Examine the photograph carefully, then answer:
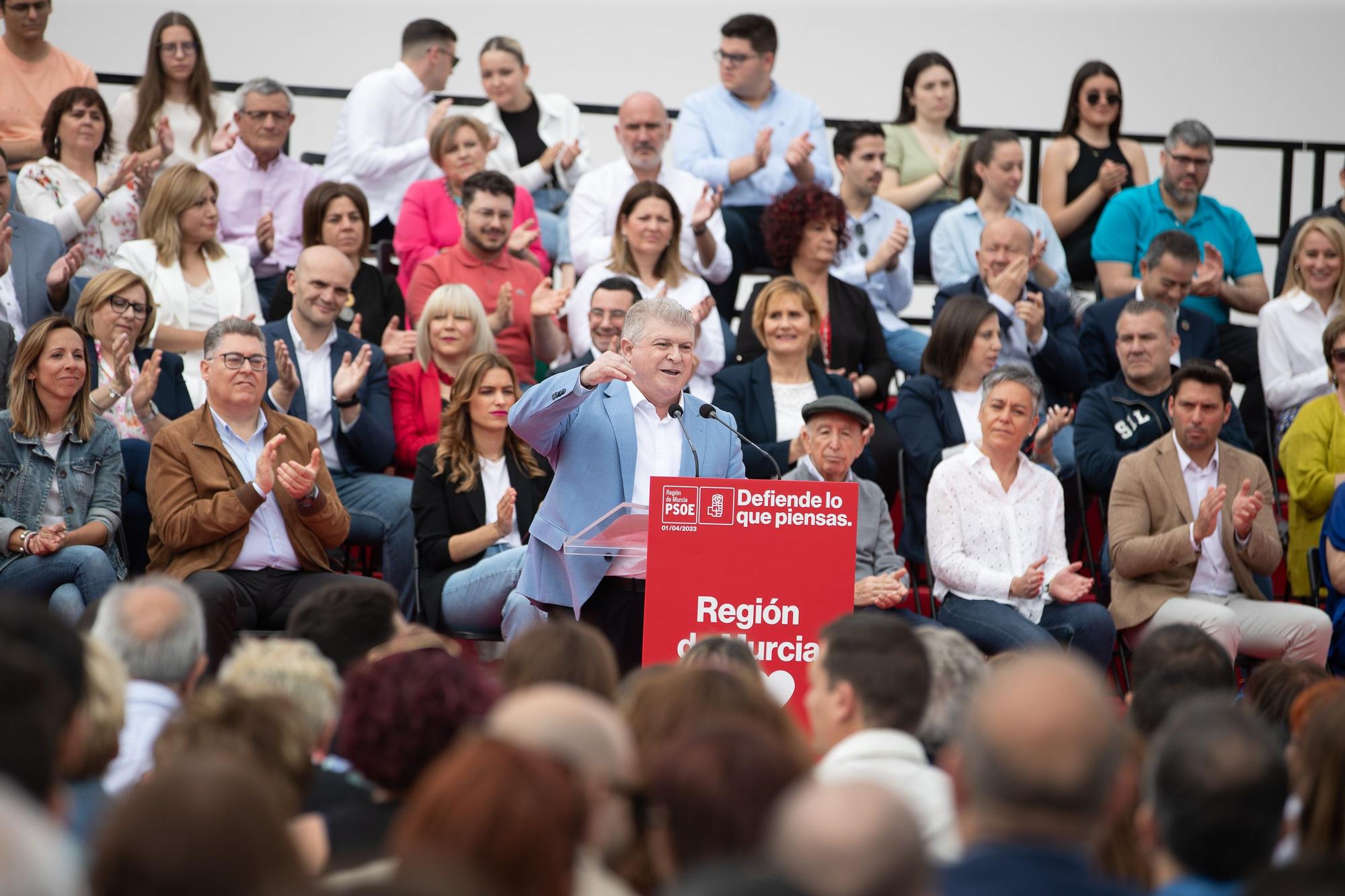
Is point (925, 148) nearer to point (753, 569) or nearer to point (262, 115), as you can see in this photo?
point (262, 115)

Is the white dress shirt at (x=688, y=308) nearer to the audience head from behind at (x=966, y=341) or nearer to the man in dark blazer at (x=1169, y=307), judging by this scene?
the audience head from behind at (x=966, y=341)

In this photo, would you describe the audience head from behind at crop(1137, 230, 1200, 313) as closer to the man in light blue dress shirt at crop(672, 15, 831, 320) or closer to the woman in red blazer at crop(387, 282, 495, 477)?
the man in light blue dress shirt at crop(672, 15, 831, 320)

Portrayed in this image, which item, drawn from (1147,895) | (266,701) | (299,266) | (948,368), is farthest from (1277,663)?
(299,266)

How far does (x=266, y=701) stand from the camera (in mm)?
2738

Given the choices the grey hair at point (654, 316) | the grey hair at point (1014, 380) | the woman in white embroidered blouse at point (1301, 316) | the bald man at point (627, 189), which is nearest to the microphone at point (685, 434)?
the grey hair at point (654, 316)

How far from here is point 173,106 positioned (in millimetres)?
8242

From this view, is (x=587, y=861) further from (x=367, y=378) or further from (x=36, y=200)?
(x=36, y=200)

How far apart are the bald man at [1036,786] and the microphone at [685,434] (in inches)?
97.9

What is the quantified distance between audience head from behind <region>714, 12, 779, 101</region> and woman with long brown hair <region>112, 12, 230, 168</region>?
104 inches

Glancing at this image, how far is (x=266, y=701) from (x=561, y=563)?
203 centimetres

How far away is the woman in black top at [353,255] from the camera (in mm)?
7500

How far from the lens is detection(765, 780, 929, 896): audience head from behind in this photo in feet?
6.04

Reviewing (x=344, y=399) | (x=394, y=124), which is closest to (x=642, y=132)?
(x=394, y=124)

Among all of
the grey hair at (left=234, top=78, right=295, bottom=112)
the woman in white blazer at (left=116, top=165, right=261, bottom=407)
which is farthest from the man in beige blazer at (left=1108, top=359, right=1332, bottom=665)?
the grey hair at (left=234, top=78, right=295, bottom=112)
